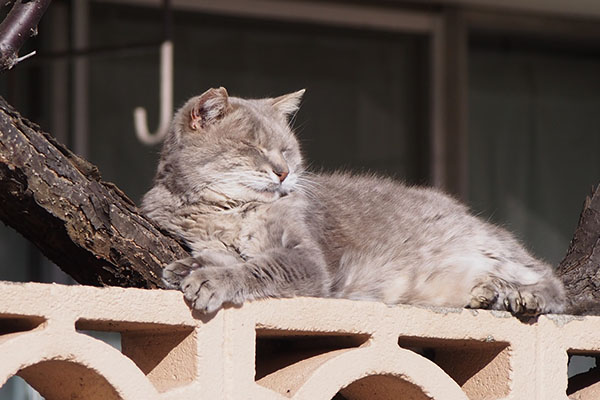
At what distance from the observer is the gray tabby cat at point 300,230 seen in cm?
204

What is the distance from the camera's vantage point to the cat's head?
216 centimetres

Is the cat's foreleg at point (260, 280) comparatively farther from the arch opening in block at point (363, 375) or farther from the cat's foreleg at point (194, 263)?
the arch opening in block at point (363, 375)

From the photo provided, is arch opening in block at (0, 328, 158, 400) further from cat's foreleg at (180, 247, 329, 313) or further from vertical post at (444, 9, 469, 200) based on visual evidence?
vertical post at (444, 9, 469, 200)

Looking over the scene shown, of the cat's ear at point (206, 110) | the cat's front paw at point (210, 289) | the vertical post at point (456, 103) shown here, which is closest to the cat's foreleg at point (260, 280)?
the cat's front paw at point (210, 289)

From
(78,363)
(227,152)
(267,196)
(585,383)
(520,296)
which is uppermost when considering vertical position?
(227,152)

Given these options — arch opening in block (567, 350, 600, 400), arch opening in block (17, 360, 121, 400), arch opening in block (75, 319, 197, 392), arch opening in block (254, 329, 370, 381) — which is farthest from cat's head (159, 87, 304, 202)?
arch opening in block (567, 350, 600, 400)

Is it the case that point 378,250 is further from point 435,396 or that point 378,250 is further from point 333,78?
point 333,78

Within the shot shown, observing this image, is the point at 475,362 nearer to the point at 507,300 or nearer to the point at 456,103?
the point at 507,300

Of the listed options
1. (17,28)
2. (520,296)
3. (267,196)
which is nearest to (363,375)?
(520,296)

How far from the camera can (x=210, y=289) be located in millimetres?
1692

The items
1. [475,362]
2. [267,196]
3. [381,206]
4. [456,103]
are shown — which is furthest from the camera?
[456,103]

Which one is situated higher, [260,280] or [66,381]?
[260,280]

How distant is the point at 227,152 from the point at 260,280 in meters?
0.44

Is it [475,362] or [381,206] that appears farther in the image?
[381,206]
